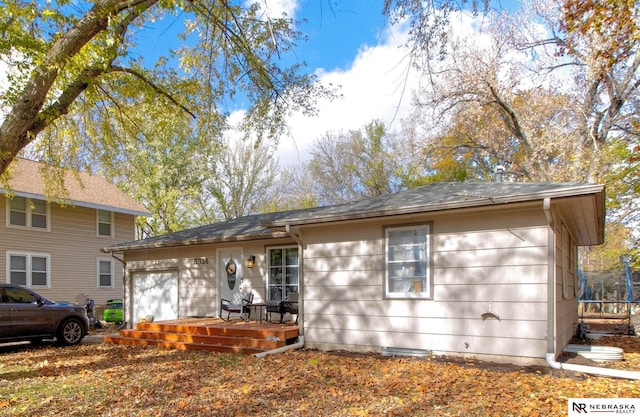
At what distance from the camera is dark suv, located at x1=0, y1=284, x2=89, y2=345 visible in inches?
382

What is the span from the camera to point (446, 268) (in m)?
7.57

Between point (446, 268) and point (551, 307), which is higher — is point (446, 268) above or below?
above

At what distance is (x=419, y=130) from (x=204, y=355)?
14.4 m

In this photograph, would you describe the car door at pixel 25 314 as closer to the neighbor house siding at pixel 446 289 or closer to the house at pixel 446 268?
Answer: the house at pixel 446 268

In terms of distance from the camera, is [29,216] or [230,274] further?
[29,216]

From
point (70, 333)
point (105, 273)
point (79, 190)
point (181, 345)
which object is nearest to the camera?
point (181, 345)

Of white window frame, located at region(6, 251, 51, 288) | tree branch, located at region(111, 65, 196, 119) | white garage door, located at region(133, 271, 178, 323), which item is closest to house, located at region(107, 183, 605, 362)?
tree branch, located at region(111, 65, 196, 119)

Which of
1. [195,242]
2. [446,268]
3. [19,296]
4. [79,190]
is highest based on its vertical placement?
[79,190]

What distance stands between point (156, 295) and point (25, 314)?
3.68m

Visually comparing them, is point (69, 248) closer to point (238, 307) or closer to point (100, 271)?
point (100, 271)

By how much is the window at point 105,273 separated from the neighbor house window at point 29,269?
82.5 inches

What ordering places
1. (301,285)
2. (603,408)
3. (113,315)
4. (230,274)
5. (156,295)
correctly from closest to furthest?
(603,408), (301,285), (230,274), (156,295), (113,315)

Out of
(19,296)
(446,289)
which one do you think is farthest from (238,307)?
(446,289)

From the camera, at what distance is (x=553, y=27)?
14.0 m
